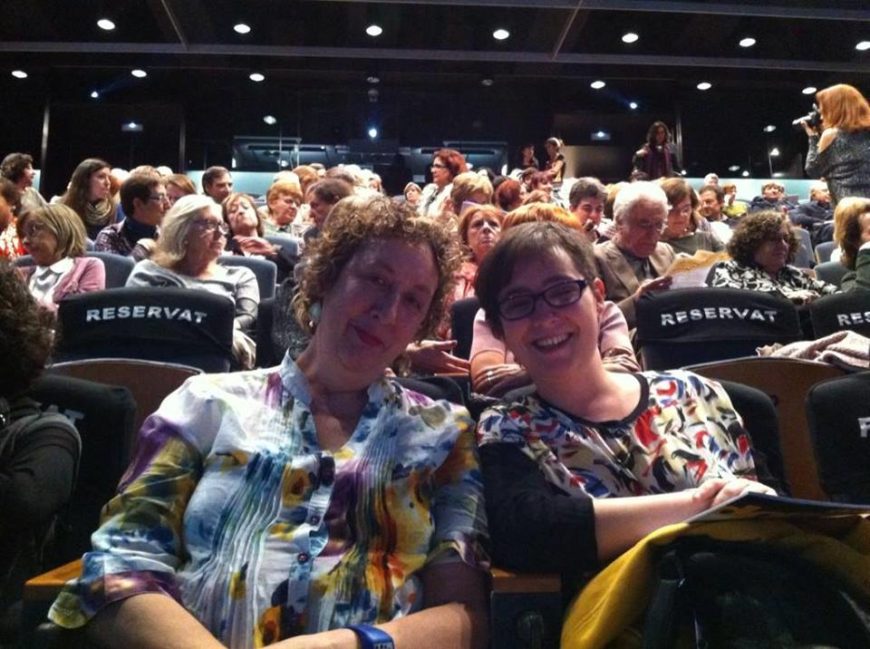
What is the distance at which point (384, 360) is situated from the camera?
4.52ft

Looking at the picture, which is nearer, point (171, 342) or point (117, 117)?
point (171, 342)

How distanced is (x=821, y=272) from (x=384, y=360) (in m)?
3.24

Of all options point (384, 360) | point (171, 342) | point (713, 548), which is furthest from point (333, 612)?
point (171, 342)

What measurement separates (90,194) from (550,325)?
13.8 ft

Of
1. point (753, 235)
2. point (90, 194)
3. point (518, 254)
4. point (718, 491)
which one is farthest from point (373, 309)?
point (90, 194)

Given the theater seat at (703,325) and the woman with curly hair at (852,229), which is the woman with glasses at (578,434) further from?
the woman with curly hair at (852,229)

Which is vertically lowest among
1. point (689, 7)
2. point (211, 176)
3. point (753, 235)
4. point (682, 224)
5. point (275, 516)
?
point (275, 516)

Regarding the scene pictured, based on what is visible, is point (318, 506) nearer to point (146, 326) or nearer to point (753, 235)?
point (146, 326)

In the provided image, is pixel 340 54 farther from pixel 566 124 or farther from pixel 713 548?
pixel 713 548

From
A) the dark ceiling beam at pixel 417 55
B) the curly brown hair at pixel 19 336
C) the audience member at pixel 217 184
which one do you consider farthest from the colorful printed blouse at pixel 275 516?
the dark ceiling beam at pixel 417 55

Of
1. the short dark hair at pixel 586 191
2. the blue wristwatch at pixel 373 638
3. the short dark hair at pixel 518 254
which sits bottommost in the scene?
the blue wristwatch at pixel 373 638

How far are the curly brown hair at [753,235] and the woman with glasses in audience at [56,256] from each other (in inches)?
108

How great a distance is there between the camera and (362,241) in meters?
1.46

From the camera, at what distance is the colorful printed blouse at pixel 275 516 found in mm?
1127
